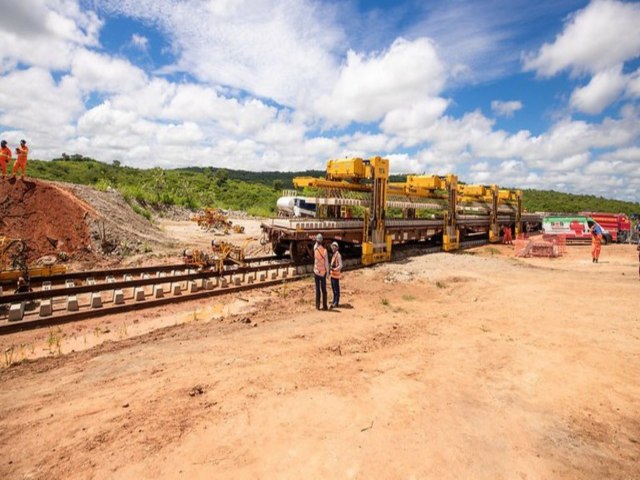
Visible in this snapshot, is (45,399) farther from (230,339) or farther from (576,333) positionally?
(576,333)

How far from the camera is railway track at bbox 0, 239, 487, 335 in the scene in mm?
7734

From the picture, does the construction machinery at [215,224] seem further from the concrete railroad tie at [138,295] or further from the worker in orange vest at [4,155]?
the concrete railroad tie at [138,295]

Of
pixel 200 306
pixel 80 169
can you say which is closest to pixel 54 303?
pixel 200 306

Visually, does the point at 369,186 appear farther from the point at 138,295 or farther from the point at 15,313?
the point at 15,313

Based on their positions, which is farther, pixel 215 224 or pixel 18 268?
pixel 215 224

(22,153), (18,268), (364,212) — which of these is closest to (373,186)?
(364,212)

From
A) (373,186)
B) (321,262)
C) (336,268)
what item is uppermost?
(373,186)

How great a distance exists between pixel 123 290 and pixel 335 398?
813cm

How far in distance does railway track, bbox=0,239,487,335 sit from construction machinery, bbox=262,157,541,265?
136 cm

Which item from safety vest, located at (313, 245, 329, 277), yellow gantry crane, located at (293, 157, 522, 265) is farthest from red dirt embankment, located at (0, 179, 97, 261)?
safety vest, located at (313, 245, 329, 277)

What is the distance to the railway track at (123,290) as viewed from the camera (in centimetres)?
773

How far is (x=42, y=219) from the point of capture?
44.8ft

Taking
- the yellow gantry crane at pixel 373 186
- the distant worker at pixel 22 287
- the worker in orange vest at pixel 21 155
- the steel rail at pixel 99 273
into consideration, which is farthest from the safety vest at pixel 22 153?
the yellow gantry crane at pixel 373 186

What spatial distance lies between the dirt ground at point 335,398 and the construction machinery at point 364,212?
16.5ft
